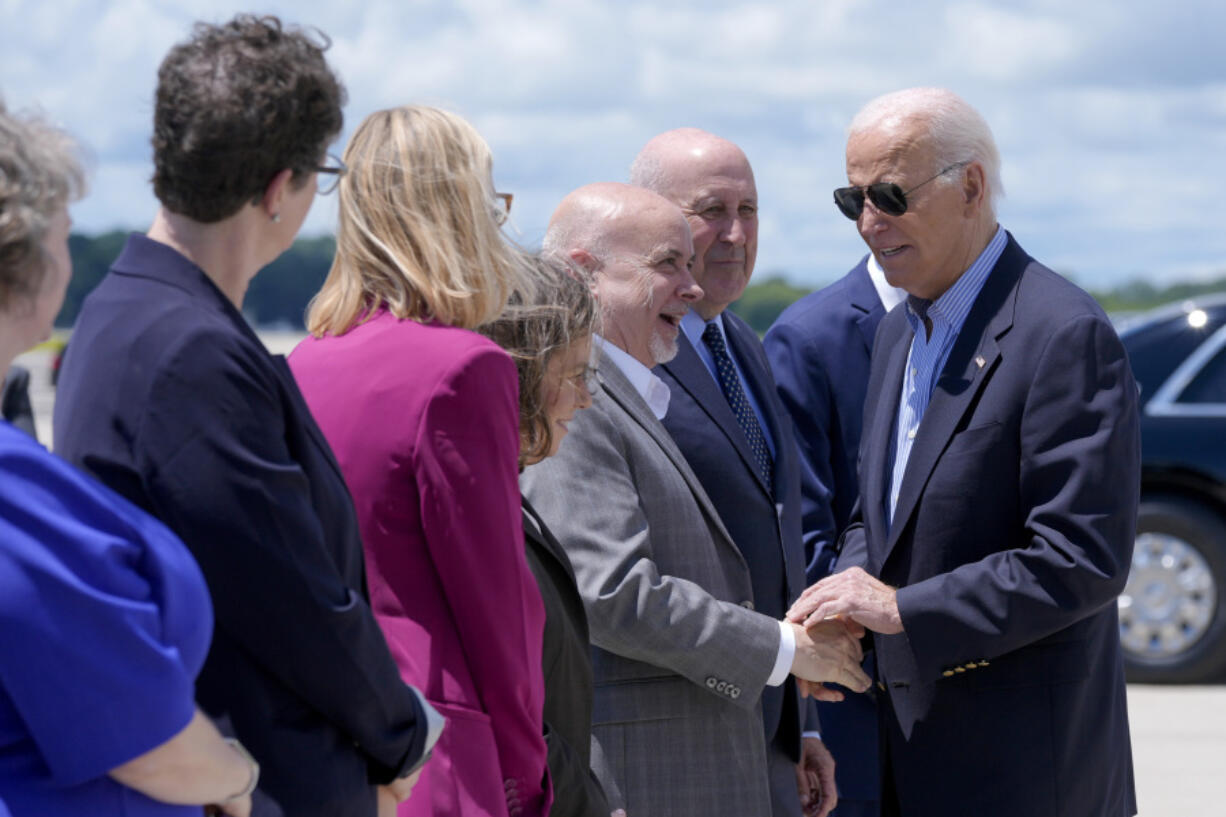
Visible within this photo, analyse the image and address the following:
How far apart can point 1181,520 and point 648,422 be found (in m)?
6.09

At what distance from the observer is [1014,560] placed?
10.4ft

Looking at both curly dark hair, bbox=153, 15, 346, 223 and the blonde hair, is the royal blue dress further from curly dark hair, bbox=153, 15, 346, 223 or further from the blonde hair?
the blonde hair

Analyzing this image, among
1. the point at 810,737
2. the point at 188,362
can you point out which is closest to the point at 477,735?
the point at 188,362

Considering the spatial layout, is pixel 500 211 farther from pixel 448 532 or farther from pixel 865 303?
pixel 865 303

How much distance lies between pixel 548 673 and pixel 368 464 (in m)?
0.59

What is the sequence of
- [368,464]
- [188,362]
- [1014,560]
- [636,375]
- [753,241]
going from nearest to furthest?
[188,362]
[368,464]
[1014,560]
[636,375]
[753,241]

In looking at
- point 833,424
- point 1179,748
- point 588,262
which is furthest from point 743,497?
point 1179,748

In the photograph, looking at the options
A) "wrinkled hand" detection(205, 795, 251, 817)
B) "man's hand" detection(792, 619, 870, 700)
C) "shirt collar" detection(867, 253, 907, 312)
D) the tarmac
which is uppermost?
"shirt collar" detection(867, 253, 907, 312)

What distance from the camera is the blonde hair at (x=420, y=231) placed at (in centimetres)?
241

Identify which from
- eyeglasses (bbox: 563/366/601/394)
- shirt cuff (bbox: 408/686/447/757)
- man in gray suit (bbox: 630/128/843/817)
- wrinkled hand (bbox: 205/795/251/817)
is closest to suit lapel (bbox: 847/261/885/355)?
man in gray suit (bbox: 630/128/843/817)

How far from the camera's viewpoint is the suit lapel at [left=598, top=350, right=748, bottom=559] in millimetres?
3283

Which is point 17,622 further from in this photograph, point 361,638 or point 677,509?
point 677,509

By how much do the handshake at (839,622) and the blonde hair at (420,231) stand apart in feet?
4.27

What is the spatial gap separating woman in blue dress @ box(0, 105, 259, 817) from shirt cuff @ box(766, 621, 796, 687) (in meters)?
1.70
